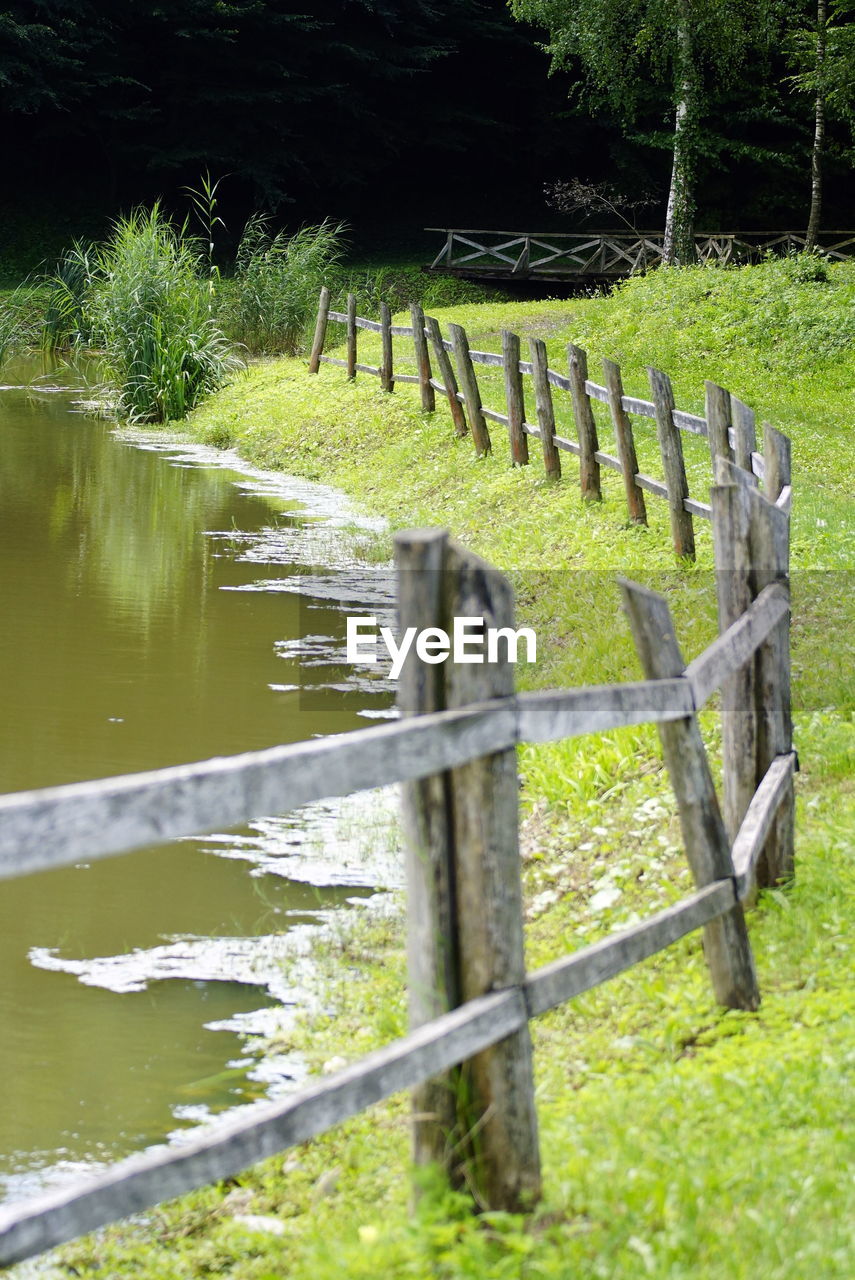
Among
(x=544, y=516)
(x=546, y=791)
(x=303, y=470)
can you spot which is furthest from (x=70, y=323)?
(x=546, y=791)

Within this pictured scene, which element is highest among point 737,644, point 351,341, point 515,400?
point 351,341

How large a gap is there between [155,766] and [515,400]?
7054 millimetres

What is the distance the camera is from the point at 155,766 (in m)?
6.78

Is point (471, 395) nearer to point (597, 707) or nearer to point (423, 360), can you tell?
point (423, 360)

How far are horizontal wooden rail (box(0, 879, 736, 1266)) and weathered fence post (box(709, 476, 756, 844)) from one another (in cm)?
162

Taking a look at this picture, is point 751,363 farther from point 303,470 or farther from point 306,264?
point 306,264

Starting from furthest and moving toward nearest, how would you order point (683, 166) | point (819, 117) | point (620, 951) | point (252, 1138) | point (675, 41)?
point (819, 117) → point (683, 166) → point (675, 41) → point (620, 951) → point (252, 1138)

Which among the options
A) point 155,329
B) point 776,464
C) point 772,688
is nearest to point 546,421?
point 776,464

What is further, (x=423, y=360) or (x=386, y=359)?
(x=386, y=359)

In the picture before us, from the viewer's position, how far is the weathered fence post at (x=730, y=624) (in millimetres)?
4715

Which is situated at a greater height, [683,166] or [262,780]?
[683,166]

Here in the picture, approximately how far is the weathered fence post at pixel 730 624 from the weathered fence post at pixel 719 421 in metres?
4.51

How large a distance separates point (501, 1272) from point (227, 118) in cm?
4014

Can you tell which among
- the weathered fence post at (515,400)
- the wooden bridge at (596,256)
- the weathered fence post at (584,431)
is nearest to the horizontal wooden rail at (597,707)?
the weathered fence post at (584,431)
